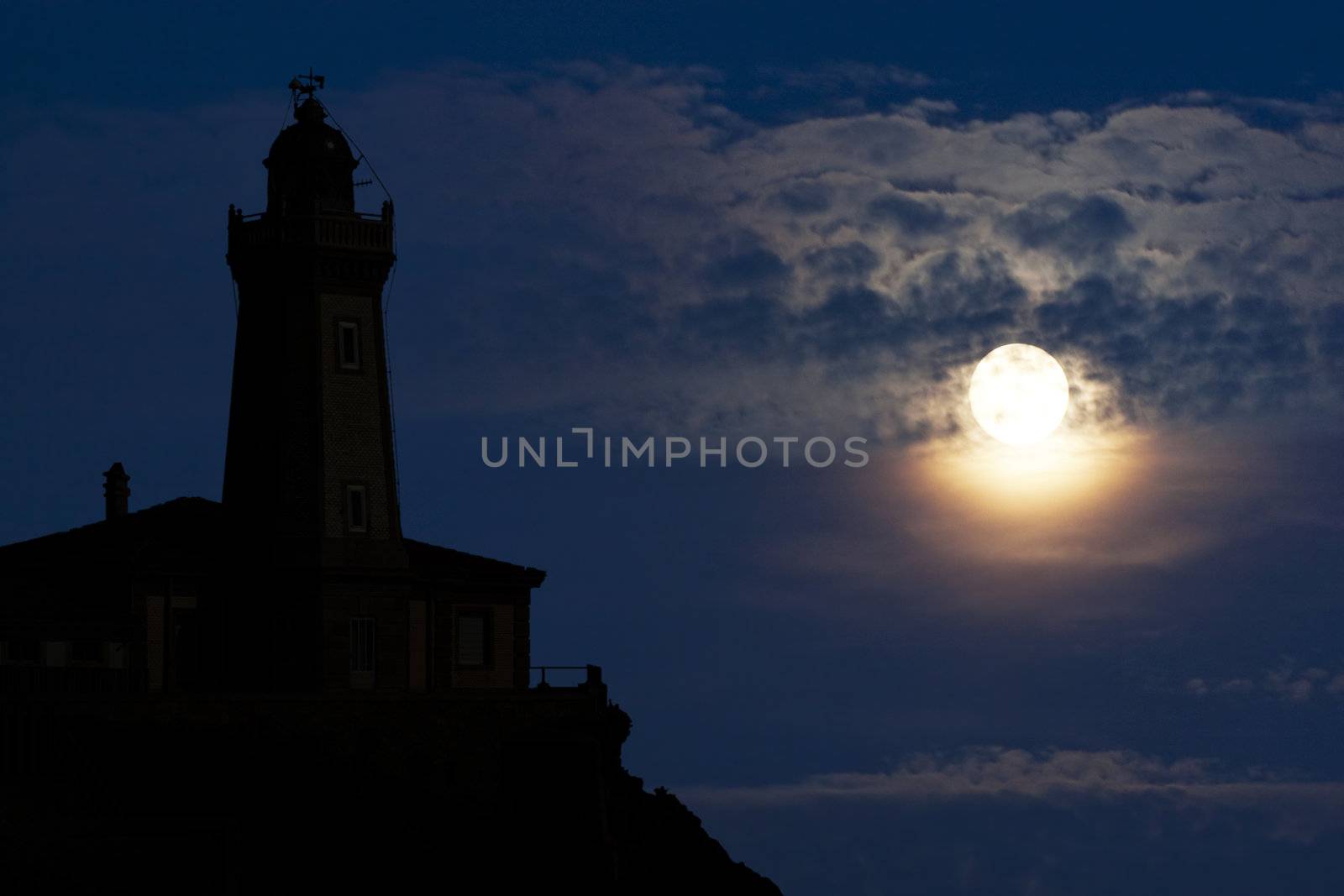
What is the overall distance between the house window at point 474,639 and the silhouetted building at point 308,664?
0.08 meters

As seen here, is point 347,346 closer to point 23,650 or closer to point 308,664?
point 308,664

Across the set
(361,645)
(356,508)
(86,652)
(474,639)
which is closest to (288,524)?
(356,508)

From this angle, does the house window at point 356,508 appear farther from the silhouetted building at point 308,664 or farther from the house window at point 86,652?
the house window at point 86,652

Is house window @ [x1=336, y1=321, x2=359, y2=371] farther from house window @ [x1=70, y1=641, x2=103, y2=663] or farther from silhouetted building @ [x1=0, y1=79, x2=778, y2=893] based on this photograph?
house window @ [x1=70, y1=641, x2=103, y2=663]

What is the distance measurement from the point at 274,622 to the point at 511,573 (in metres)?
9.30

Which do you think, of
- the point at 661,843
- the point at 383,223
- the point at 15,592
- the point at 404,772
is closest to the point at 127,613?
the point at 15,592

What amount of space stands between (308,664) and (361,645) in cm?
171

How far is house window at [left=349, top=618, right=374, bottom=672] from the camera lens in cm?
6731

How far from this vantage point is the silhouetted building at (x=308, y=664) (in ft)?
198

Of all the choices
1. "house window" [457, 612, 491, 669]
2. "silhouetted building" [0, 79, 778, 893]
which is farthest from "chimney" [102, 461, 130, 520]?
"house window" [457, 612, 491, 669]

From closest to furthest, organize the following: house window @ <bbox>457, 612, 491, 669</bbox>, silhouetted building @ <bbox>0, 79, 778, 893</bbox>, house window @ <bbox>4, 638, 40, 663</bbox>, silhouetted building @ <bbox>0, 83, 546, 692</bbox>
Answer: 1. silhouetted building @ <bbox>0, 79, 778, 893</bbox>
2. house window @ <bbox>4, 638, 40, 663</bbox>
3. silhouetted building @ <bbox>0, 83, 546, 692</bbox>
4. house window @ <bbox>457, 612, 491, 669</bbox>

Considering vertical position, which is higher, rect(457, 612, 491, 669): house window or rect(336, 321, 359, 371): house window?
rect(336, 321, 359, 371): house window

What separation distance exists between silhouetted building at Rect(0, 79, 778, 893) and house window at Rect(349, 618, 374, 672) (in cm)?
6

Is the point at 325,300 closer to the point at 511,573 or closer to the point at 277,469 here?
the point at 277,469
